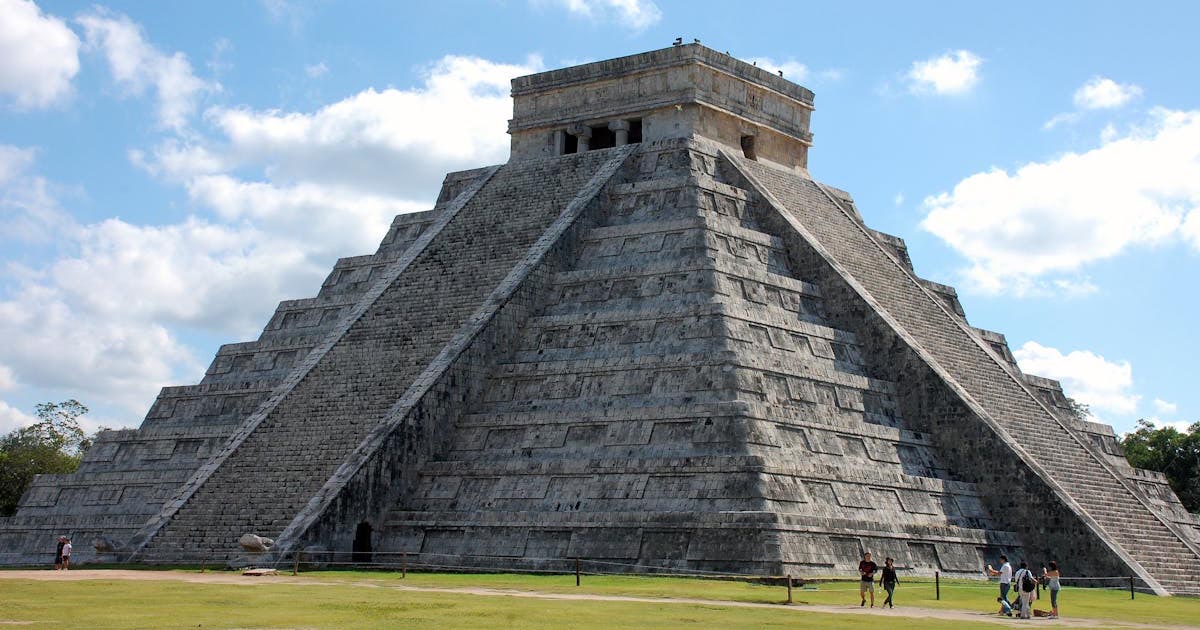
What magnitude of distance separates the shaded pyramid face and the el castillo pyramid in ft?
0.16

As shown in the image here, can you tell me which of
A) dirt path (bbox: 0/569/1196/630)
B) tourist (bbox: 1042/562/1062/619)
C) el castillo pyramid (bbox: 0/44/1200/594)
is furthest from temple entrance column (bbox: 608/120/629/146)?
tourist (bbox: 1042/562/1062/619)

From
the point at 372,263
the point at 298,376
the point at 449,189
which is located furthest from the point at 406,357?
the point at 449,189

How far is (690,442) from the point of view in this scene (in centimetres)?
2231

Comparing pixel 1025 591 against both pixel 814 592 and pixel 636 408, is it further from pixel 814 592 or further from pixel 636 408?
pixel 636 408

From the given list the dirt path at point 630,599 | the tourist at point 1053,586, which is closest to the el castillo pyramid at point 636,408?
the dirt path at point 630,599

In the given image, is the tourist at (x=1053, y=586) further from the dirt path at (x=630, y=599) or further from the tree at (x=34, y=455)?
the tree at (x=34, y=455)

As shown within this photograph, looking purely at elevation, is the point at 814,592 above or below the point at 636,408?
below

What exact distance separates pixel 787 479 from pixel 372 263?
13.7 m

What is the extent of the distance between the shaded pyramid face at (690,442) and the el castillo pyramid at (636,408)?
0.16ft

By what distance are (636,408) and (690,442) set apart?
1249 mm

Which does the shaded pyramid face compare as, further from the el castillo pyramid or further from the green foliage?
the green foliage

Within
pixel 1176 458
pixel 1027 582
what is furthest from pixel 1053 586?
pixel 1176 458

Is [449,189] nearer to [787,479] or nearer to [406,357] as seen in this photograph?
[406,357]

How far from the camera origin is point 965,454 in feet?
82.6
